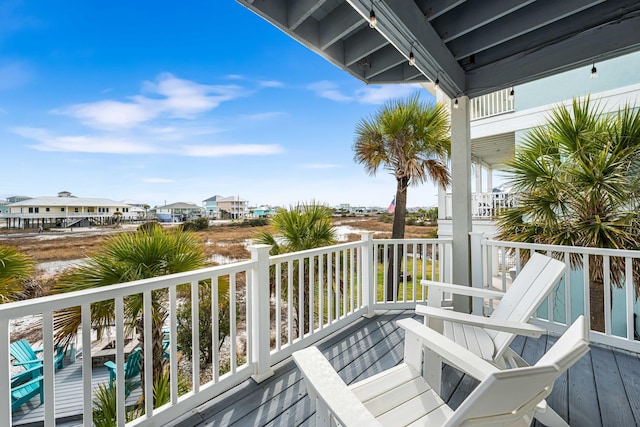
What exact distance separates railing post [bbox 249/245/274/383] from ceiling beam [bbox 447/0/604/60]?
287cm

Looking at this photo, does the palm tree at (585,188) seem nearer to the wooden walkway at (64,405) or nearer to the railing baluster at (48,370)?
the railing baluster at (48,370)

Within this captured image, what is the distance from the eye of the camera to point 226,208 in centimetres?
598

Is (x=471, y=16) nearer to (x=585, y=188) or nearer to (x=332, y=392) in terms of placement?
(x=585, y=188)

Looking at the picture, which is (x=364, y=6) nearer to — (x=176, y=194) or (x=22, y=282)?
(x=22, y=282)

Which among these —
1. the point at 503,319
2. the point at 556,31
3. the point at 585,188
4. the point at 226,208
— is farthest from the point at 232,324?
the point at 585,188

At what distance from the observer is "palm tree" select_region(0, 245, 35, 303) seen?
269 cm

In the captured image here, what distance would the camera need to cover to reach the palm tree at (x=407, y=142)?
19.0 ft

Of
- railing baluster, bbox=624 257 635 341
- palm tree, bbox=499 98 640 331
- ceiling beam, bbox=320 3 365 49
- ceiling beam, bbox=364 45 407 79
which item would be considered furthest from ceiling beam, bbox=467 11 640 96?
railing baluster, bbox=624 257 635 341

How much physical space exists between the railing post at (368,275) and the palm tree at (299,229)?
1652 millimetres

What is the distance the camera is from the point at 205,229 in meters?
4.20

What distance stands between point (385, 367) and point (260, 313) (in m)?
1.11

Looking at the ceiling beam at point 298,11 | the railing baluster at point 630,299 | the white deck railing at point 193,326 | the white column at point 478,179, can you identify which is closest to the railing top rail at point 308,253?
the white deck railing at point 193,326

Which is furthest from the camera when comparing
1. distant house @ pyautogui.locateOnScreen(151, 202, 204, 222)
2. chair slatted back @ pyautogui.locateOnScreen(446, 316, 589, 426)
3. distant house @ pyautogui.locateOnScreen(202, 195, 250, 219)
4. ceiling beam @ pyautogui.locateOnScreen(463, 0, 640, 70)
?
distant house @ pyautogui.locateOnScreen(202, 195, 250, 219)

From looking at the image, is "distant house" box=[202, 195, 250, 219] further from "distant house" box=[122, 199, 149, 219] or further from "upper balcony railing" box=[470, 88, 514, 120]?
"upper balcony railing" box=[470, 88, 514, 120]
